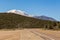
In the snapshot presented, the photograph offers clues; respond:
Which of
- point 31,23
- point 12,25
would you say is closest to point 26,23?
point 31,23

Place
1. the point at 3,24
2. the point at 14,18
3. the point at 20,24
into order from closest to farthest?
1. the point at 3,24
2. the point at 20,24
3. the point at 14,18

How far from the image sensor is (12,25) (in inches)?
6191

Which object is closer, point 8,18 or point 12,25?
point 12,25

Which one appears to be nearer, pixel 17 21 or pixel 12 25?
pixel 12 25

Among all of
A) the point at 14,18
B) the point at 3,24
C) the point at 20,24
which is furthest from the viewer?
the point at 14,18

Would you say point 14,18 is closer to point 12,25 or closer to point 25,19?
point 25,19

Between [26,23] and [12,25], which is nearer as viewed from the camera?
[12,25]

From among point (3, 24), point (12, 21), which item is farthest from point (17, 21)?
point (3, 24)

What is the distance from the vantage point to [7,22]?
16212 centimetres

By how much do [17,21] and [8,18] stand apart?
7804mm

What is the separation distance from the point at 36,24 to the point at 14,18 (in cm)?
2024

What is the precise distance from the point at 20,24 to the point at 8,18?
1447cm

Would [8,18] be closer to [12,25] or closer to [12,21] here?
[12,21]

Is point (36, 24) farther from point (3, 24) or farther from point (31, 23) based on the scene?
point (3, 24)
